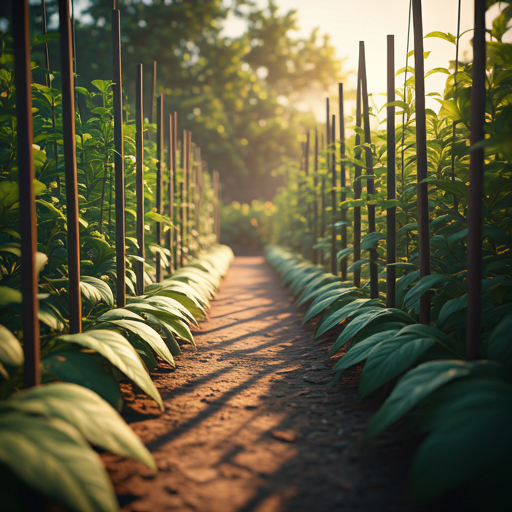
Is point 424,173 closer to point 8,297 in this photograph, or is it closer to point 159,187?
point 8,297

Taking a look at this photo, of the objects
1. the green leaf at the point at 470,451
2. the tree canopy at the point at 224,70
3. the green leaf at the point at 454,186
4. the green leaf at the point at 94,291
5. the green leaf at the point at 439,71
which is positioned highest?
the tree canopy at the point at 224,70

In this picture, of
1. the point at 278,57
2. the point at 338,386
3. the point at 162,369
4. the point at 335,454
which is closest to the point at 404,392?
the point at 335,454

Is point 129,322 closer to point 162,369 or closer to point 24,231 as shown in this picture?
point 162,369

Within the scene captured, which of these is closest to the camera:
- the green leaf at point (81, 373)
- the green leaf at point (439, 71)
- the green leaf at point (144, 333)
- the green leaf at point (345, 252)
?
the green leaf at point (81, 373)

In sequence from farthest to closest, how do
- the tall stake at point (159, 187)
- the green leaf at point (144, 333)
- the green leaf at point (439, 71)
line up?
the tall stake at point (159, 187) → the green leaf at point (439, 71) → the green leaf at point (144, 333)

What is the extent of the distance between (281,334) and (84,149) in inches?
97.4

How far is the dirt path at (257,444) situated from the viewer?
1446 mm

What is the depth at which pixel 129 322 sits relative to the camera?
235 centimetres

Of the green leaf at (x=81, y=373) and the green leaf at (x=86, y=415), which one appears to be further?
the green leaf at (x=81, y=373)

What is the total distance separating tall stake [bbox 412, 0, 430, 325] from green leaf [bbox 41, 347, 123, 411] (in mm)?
1705

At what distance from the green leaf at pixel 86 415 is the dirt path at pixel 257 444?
0.22 meters

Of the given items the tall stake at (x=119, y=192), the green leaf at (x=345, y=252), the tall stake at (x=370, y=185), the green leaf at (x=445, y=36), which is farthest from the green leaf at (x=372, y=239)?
the tall stake at (x=119, y=192)

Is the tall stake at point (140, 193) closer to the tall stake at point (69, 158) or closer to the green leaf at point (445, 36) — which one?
the tall stake at point (69, 158)

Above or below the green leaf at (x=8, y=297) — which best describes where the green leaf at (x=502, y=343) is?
below
